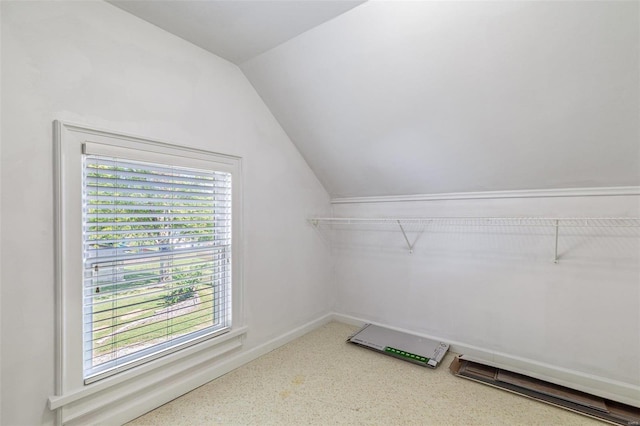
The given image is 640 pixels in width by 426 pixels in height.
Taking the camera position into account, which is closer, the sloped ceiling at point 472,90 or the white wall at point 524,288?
the sloped ceiling at point 472,90

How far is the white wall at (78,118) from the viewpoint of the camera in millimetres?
1291

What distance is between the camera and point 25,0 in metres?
1.31

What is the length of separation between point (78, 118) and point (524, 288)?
117 inches

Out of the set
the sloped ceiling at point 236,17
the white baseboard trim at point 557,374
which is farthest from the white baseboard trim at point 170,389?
the sloped ceiling at point 236,17

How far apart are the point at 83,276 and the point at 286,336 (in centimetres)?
162

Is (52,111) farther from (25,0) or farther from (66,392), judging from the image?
(66,392)

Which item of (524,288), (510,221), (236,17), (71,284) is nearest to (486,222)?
(510,221)

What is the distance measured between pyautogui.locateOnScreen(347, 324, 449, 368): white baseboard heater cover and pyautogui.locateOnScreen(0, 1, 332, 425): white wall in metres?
0.86

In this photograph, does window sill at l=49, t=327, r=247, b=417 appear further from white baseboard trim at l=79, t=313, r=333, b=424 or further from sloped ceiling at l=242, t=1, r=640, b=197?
sloped ceiling at l=242, t=1, r=640, b=197

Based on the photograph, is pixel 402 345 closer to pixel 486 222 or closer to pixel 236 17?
pixel 486 222

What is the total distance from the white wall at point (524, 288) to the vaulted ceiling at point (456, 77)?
12.1 inches

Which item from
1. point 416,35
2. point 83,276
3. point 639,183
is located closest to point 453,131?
point 416,35

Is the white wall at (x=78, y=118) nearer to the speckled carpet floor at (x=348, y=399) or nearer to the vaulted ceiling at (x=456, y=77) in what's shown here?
the vaulted ceiling at (x=456, y=77)

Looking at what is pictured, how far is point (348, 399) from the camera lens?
1820mm
